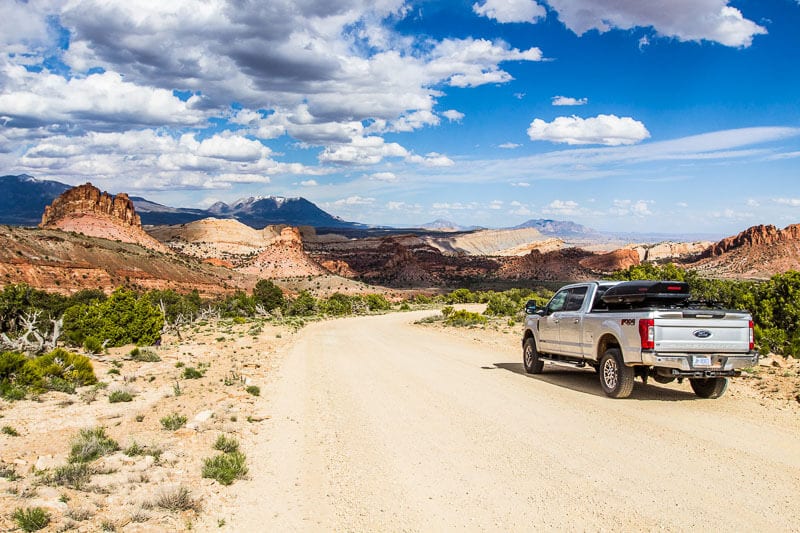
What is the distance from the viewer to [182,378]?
51.9 ft

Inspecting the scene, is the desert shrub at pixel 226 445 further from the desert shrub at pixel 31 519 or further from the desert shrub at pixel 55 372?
the desert shrub at pixel 55 372

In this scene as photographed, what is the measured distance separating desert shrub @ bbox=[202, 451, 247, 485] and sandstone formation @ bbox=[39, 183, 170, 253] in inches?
4083

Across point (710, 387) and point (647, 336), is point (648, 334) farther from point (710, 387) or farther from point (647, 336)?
point (710, 387)

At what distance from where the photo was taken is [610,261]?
144750 millimetres

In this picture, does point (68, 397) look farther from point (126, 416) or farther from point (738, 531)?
point (738, 531)

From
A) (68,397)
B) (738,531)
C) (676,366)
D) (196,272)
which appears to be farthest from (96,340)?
(196,272)

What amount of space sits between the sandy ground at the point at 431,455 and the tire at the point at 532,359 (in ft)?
1.13

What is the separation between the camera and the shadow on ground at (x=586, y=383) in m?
11.4

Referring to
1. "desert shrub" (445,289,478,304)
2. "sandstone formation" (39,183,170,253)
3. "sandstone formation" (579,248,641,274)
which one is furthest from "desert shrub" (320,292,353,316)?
"sandstone formation" (579,248,641,274)

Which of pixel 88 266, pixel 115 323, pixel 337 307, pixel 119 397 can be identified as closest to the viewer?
pixel 119 397

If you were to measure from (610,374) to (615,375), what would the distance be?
0.22 meters

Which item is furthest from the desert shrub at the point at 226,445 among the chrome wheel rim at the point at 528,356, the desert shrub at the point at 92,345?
the desert shrub at the point at 92,345

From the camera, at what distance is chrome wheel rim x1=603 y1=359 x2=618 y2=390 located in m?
10.9

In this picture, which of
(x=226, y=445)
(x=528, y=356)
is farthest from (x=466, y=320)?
(x=226, y=445)
